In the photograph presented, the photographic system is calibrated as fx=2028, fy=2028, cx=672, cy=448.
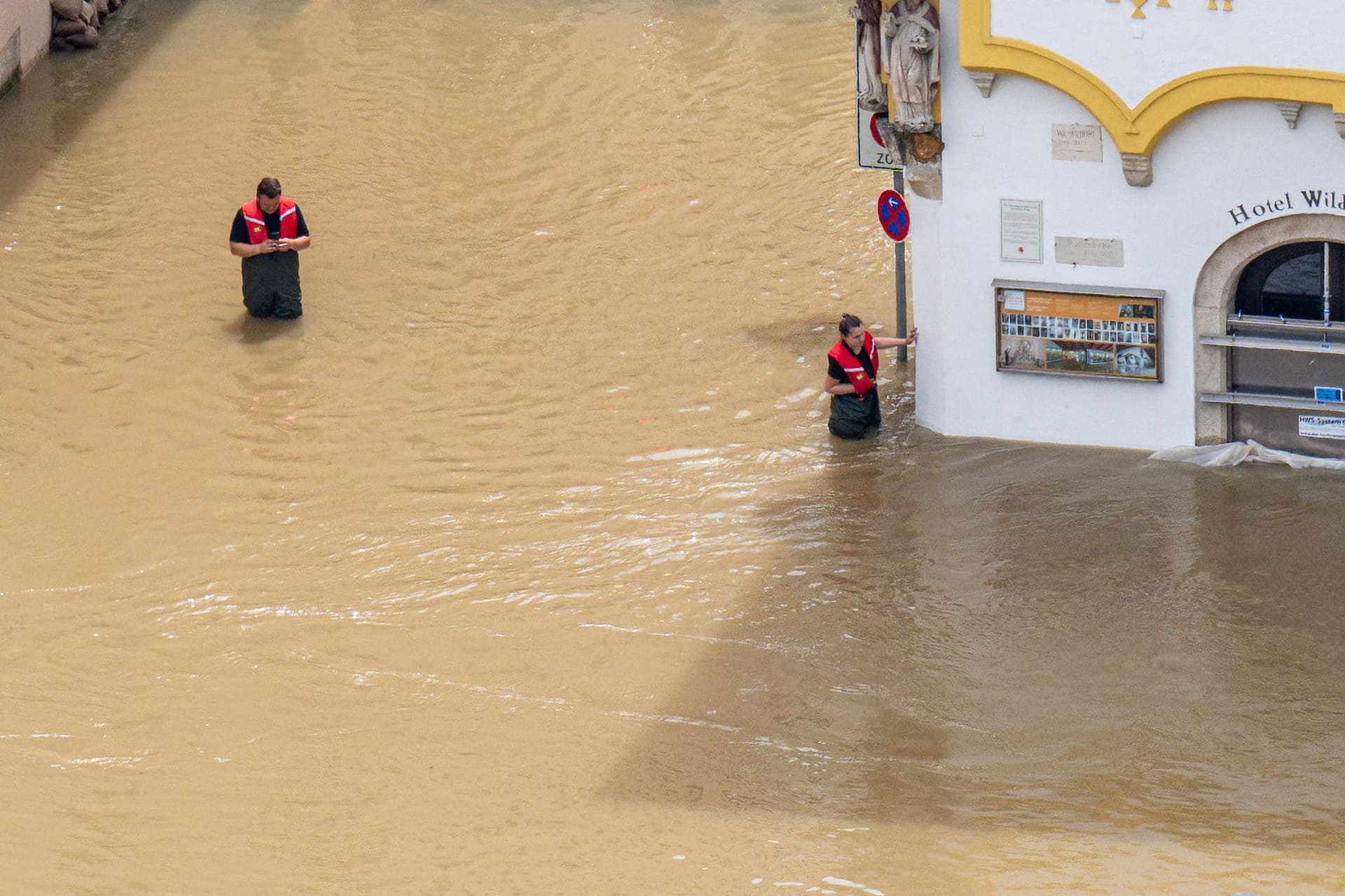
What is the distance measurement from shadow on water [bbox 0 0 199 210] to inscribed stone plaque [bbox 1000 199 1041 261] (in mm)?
9901

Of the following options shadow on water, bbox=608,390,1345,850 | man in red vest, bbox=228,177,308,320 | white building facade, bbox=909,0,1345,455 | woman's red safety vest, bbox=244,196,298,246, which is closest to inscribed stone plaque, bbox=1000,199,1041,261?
white building facade, bbox=909,0,1345,455

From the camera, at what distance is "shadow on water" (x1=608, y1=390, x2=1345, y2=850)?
31.5 feet

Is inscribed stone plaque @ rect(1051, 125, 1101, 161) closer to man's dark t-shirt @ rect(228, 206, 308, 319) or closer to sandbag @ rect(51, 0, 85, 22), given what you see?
man's dark t-shirt @ rect(228, 206, 308, 319)

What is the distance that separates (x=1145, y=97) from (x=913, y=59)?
5.07ft

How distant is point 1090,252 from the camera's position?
44.4 feet

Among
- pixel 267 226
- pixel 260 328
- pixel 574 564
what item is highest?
pixel 267 226

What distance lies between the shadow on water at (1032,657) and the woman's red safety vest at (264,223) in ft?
16.8

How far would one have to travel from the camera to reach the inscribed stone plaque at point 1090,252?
1348cm

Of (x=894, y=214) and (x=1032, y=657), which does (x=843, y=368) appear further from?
(x=1032, y=657)

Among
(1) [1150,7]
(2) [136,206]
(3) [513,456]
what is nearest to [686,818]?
(3) [513,456]

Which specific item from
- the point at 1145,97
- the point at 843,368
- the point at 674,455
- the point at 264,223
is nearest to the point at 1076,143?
the point at 1145,97

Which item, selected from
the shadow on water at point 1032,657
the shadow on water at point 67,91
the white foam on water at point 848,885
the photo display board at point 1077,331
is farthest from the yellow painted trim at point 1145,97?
the shadow on water at point 67,91

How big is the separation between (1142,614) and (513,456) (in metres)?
4.70

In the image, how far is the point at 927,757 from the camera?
1002cm
